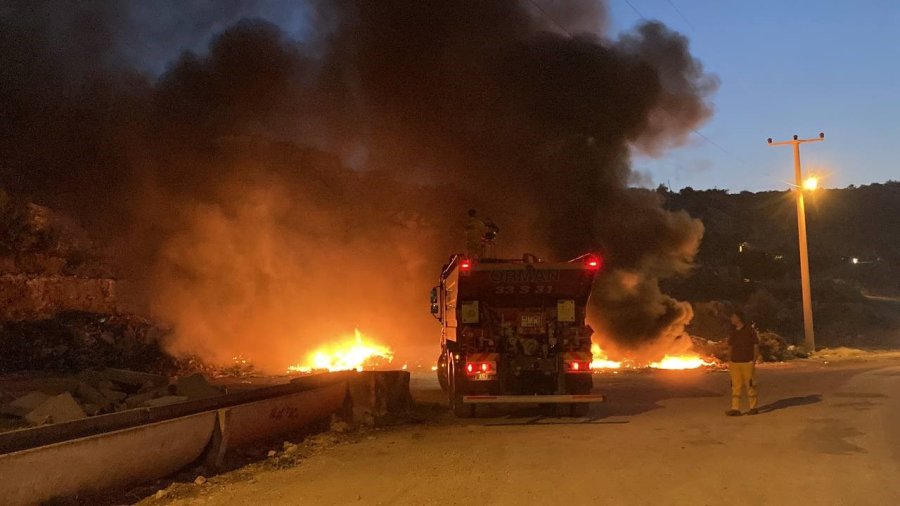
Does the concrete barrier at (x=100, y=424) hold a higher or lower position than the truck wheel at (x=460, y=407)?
higher

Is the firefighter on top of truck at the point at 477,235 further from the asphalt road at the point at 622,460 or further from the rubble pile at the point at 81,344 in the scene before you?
the rubble pile at the point at 81,344

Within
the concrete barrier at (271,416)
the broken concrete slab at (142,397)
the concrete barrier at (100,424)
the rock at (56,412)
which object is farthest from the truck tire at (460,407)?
the rock at (56,412)

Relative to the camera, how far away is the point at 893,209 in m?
74.8

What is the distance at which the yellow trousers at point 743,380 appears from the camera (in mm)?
10609

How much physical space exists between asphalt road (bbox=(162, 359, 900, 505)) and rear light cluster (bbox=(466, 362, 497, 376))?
0.76 m

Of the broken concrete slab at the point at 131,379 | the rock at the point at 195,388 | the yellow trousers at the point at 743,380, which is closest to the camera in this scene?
the yellow trousers at the point at 743,380

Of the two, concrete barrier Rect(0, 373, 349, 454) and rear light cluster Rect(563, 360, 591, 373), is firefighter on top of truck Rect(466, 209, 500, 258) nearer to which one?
rear light cluster Rect(563, 360, 591, 373)

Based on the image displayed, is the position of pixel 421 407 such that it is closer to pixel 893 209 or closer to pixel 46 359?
pixel 46 359

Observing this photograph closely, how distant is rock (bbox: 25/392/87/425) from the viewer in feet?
29.0

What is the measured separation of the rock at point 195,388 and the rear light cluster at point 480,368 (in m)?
3.86

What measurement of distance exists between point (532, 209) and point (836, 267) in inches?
1765

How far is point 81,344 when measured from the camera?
1962 centimetres

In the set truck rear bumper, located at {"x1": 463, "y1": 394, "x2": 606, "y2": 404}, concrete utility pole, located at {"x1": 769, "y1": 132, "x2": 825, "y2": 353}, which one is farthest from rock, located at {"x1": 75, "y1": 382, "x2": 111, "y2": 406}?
concrete utility pole, located at {"x1": 769, "y1": 132, "x2": 825, "y2": 353}

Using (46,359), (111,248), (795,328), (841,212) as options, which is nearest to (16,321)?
(46,359)
